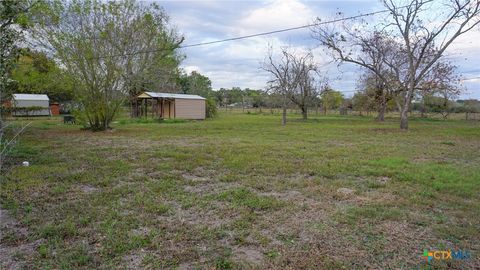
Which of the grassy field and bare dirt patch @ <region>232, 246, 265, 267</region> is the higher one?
the grassy field

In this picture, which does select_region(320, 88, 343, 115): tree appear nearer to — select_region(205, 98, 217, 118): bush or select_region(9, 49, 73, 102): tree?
select_region(205, 98, 217, 118): bush

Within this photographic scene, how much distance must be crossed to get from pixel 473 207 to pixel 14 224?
4.92 m

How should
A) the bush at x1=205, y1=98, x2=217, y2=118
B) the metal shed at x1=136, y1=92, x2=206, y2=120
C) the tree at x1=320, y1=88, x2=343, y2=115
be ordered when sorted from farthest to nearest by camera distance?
the tree at x1=320, y1=88, x2=343, y2=115 → the bush at x1=205, y1=98, x2=217, y2=118 → the metal shed at x1=136, y1=92, x2=206, y2=120

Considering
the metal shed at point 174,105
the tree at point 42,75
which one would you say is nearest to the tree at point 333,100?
the metal shed at point 174,105

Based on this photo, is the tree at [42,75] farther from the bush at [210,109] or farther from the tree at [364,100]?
the tree at [364,100]

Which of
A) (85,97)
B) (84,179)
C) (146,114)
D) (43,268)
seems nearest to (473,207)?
(43,268)

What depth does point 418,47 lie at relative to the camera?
15227 mm

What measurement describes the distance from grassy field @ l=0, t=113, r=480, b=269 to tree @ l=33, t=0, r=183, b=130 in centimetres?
773

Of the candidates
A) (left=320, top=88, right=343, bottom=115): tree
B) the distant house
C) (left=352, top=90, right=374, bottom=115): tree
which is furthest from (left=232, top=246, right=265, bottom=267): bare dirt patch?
(left=320, top=88, right=343, bottom=115): tree

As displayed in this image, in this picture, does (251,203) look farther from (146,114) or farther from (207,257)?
(146,114)

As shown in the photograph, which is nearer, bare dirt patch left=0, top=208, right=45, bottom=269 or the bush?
bare dirt patch left=0, top=208, right=45, bottom=269

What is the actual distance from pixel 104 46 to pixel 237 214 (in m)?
12.0

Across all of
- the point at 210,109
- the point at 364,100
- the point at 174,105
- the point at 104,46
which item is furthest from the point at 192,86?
the point at 104,46

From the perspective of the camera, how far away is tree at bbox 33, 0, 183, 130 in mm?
12391
